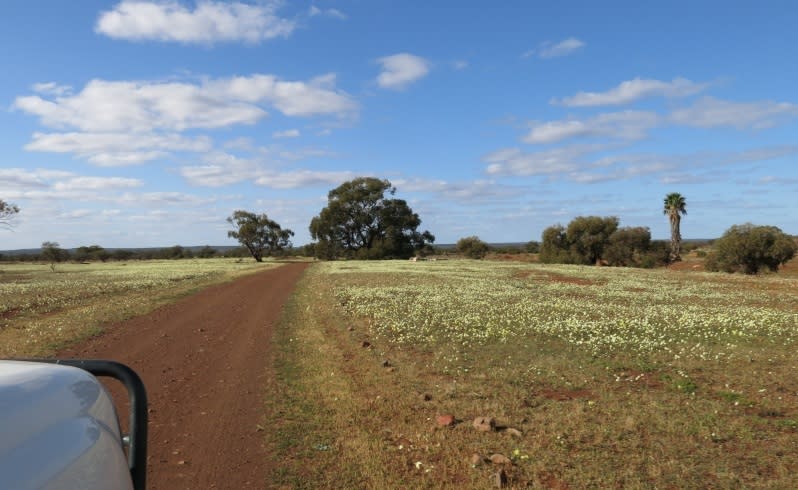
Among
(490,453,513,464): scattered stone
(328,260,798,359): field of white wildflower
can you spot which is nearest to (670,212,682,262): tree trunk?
(328,260,798,359): field of white wildflower

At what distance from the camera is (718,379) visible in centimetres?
1058

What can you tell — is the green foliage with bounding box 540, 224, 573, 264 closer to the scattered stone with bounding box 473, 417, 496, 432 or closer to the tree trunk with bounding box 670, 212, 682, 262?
the tree trunk with bounding box 670, 212, 682, 262

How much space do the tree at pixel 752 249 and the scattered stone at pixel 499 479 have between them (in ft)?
199

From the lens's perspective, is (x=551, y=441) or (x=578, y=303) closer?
(x=551, y=441)

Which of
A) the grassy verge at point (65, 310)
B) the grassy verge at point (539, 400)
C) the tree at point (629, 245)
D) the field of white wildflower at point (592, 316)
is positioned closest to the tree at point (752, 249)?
the tree at point (629, 245)

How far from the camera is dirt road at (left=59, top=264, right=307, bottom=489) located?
21.6 feet

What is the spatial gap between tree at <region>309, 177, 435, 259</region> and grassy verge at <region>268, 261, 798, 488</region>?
75.8 m

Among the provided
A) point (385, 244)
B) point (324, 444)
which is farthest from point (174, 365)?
point (385, 244)

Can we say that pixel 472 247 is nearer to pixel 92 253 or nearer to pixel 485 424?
pixel 92 253

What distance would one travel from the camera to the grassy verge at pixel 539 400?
21.3 feet

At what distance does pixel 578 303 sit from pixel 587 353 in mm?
11471

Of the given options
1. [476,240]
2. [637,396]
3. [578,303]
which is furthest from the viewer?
[476,240]

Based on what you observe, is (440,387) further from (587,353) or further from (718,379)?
(718,379)

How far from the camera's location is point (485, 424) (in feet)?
25.6
